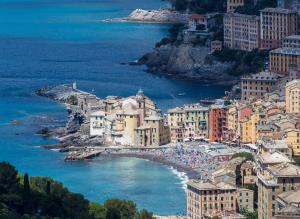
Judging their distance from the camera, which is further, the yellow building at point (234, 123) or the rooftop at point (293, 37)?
the rooftop at point (293, 37)

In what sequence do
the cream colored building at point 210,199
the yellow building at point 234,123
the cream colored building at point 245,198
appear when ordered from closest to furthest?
the cream colored building at point 210,199, the cream colored building at point 245,198, the yellow building at point 234,123

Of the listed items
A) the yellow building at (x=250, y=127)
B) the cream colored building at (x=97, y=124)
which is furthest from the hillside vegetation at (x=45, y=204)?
the cream colored building at (x=97, y=124)

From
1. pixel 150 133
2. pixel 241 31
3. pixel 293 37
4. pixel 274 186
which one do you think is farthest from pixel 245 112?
pixel 241 31

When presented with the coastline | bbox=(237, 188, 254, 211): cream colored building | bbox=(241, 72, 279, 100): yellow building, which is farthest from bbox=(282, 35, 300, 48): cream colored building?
bbox=(237, 188, 254, 211): cream colored building

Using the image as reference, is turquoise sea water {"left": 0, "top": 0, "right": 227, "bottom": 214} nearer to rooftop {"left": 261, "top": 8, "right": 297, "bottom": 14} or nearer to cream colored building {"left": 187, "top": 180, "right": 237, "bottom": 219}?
cream colored building {"left": 187, "top": 180, "right": 237, "bottom": 219}

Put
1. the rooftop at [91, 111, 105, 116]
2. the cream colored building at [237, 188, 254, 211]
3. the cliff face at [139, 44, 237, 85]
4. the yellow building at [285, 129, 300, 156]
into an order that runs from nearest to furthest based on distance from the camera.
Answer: the cream colored building at [237, 188, 254, 211]
the yellow building at [285, 129, 300, 156]
the rooftop at [91, 111, 105, 116]
the cliff face at [139, 44, 237, 85]

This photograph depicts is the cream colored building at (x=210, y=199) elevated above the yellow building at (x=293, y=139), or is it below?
below

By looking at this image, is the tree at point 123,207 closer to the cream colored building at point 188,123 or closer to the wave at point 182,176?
the wave at point 182,176

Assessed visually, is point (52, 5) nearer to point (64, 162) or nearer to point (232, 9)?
point (232, 9)
